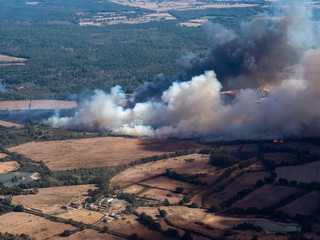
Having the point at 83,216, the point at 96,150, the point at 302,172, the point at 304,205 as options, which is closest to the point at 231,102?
the point at 96,150

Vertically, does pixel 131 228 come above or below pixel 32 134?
below

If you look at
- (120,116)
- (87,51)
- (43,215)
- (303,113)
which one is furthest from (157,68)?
(43,215)

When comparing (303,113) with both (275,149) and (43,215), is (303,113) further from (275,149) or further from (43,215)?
(43,215)

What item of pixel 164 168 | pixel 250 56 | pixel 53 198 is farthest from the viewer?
pixel 250 56

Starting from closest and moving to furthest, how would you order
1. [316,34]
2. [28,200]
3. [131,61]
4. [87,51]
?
1. [28,200]
2. [316,34]
3. [131,61]
4. [87,51]

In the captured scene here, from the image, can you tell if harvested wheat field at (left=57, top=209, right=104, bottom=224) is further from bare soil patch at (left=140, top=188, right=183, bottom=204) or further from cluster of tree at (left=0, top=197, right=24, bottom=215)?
bare soil patch at (left=140, top=188, right=183, bottom=204)

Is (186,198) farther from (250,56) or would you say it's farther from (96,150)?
(250,56)

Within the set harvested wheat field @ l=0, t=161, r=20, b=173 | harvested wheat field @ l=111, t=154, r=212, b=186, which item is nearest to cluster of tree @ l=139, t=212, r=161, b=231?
harvested wheat field @ l=111, t=154, r=212, b=186
